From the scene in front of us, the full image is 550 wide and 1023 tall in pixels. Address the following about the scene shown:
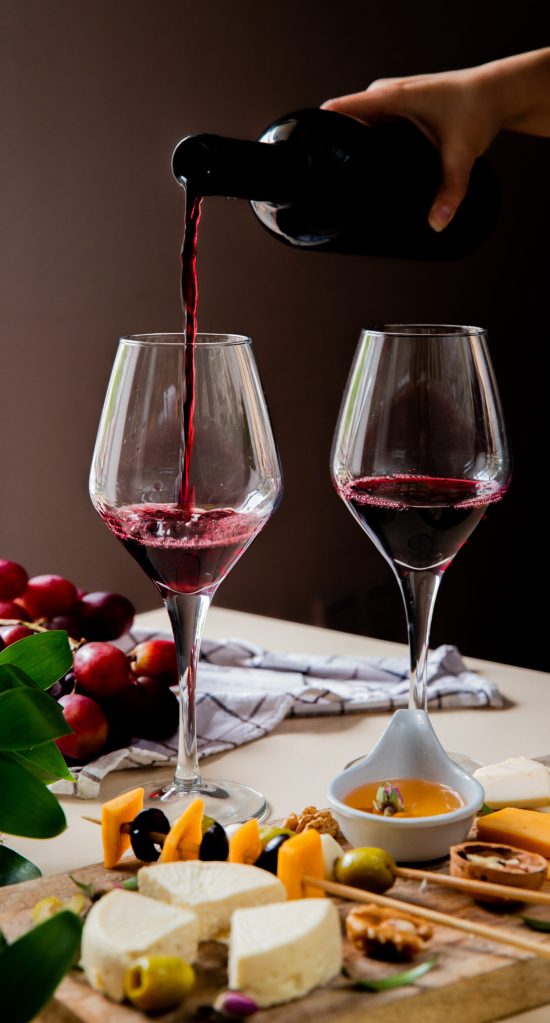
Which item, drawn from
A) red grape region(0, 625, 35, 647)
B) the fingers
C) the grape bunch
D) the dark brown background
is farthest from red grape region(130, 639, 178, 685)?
the dark brown background

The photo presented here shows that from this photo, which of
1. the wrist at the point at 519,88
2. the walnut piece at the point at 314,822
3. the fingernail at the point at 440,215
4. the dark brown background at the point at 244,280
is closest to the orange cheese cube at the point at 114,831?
the walnut piece at the point at 314,822

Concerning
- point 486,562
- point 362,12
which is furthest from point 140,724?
point 362,12

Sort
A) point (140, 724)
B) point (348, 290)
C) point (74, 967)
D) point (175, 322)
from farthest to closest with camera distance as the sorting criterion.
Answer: point (175, 322)
point (348, 290)
point (140, 724)
point (74, 967)

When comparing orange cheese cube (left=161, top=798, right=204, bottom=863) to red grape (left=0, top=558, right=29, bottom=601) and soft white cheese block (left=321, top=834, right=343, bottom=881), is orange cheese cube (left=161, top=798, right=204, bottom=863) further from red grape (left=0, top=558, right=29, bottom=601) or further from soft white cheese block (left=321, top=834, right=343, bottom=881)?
red grape (left=0, top=558, right=29, bottom=601)

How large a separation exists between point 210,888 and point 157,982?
84mm

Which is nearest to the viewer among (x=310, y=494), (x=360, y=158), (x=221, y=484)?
(x=221, y=484)

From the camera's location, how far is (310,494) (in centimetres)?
283

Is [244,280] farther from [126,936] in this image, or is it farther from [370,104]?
[126,936]

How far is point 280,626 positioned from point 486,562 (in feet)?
3.70

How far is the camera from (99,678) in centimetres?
99

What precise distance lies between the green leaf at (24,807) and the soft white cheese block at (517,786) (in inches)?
12.0

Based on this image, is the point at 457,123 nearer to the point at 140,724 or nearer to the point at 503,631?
the point at 140,724

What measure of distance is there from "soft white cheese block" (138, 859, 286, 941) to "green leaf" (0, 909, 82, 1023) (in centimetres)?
14

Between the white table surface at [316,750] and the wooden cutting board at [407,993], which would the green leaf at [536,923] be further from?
the white table surface at [316,750]
